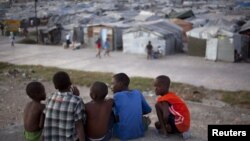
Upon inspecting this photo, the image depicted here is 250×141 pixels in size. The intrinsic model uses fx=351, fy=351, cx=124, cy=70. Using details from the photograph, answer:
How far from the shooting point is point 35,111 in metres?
5.55

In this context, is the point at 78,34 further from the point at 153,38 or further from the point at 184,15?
the point at 184,15

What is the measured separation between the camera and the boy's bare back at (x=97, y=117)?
5.48 meters

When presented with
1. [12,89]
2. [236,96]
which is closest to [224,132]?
[236,96]

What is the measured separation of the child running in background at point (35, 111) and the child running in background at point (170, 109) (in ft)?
6.46

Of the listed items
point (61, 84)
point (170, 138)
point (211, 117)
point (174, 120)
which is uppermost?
point (61, 84)

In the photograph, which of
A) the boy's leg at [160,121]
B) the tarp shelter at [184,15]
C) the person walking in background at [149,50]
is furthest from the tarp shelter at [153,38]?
the boy's leg at [160,121]

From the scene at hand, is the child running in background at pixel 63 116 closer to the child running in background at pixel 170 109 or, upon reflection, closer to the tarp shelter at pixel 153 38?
the child running in background at pixel 170 109

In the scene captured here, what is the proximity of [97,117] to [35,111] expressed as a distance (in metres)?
0.99

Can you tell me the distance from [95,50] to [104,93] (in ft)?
76.6

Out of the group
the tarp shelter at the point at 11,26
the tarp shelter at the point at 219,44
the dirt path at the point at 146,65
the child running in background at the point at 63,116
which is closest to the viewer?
the child running in background at the point at 63,116

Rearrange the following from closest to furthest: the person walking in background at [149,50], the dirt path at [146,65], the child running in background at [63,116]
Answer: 1. the child running in background at [63,116]
2. the dirt path at [146,65]
3. the person walking in background at [149,50]

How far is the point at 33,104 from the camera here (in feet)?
18.3

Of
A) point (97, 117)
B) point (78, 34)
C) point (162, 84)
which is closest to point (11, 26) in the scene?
point (78, 34)

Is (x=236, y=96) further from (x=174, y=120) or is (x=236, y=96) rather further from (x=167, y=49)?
(x=167, y=49)
